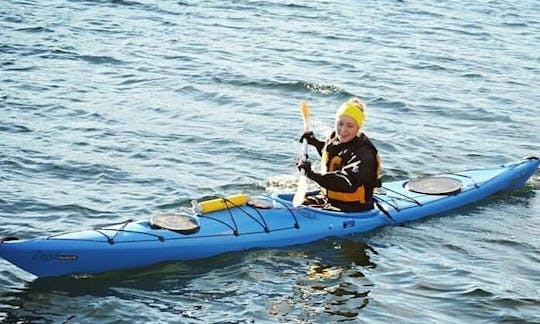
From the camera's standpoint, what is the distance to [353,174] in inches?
317

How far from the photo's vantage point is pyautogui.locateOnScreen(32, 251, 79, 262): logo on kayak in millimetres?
6844

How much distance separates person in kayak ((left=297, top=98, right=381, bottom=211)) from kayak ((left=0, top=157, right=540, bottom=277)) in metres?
0.16

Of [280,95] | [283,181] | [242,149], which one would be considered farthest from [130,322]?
[280,95]

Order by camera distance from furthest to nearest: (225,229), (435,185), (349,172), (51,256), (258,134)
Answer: (258,134) < (435,185) < (349,172) < (225,229) < (51,256)

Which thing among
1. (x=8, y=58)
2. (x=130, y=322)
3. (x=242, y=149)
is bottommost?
(x=130, y=322)

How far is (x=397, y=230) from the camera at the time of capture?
8695 mm

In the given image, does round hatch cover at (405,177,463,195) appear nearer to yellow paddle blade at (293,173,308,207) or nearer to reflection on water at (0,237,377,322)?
reflection on water at (0,237,377,322)

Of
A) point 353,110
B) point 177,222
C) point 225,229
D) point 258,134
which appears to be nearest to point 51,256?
point 177,222

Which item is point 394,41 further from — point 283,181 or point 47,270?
point 47,270

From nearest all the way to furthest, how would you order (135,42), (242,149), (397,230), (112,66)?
1. (397,230)
2. (242,149)
3. (112,66)
4. (135,42)

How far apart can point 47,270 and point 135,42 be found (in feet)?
30.1

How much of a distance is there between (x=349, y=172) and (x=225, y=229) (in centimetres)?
117

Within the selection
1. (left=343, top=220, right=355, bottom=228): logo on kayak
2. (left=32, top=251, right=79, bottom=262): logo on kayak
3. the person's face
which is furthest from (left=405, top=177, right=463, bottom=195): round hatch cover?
(left=32, top=251, right=79, bottom=262): logo on kayak

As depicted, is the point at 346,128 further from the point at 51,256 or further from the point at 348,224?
the point at 51,256
